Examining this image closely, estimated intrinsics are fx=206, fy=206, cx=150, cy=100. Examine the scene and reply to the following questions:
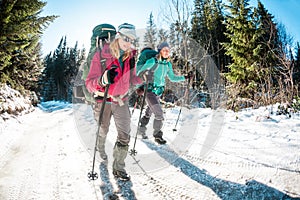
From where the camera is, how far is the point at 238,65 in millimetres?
15375

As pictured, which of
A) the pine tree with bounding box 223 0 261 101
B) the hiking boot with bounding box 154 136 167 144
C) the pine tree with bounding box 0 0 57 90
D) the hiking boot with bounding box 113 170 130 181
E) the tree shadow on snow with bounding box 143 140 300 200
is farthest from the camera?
the pine tree with bounding box 223 0 261 101

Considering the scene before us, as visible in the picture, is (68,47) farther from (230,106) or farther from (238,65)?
(230,106)

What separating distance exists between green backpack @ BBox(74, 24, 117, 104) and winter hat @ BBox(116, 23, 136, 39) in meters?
0.28

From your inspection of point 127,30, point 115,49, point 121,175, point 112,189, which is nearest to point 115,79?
point 115,49

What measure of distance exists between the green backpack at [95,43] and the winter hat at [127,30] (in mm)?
281

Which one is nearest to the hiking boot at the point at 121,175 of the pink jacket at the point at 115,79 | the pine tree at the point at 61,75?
the pink jacket at the point at 115,79

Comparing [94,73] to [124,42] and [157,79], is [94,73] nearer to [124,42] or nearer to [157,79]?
[124,42]

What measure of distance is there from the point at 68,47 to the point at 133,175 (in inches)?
2429

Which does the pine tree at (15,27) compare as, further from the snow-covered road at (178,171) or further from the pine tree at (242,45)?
the pine tree at (242,45)

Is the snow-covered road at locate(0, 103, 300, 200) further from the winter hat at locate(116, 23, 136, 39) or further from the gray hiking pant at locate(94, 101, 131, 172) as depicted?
the winter hat at locate(116, 23, 136, 39)

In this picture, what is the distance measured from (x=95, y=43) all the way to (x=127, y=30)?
68 cm

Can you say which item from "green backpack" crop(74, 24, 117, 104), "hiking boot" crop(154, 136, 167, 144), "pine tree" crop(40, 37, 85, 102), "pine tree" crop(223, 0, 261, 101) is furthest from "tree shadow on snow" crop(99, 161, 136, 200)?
"pine tree" crop(40, 37, 85, 102)

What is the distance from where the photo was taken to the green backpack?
11.3 ft

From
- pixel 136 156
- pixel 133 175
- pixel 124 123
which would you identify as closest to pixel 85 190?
pixel 133 175
